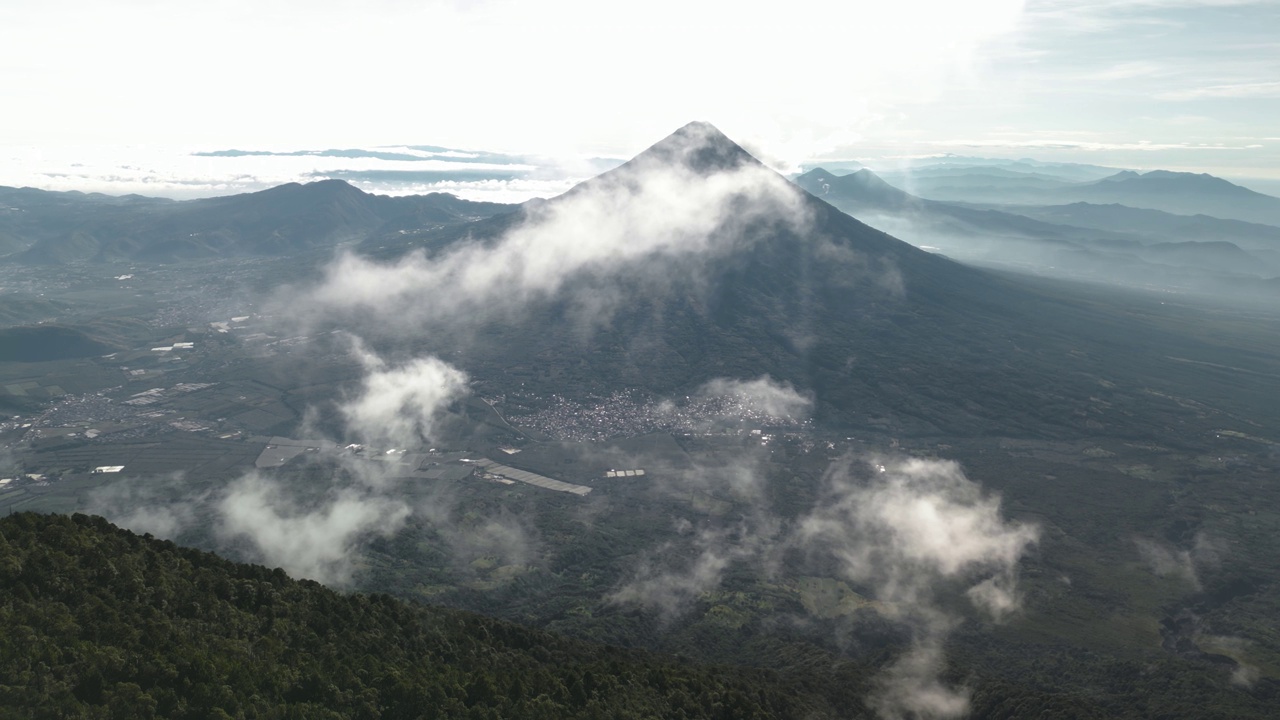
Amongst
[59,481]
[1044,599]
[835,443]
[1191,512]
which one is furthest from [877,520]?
[59,481]

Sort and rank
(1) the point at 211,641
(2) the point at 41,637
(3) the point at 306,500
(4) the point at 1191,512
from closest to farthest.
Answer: (2) the point at 41,637 → (1) the point at 211,641 → (3) the point at 306,500 → (4) the point at 1191,512

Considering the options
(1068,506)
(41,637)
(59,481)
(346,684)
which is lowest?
(59,481)

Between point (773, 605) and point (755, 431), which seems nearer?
point (773, 605)

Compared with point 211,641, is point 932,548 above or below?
below

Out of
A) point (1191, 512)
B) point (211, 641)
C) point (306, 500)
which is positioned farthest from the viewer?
point (1191, 512)

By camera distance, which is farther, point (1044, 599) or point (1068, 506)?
point (1068, 506)

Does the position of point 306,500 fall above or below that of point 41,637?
below

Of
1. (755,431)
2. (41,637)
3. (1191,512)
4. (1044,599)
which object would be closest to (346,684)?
(41,637)

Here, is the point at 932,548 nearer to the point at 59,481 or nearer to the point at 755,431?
the point at 755,431

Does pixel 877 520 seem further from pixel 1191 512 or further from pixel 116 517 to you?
pixel 116 517
